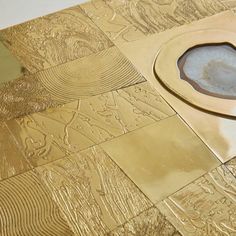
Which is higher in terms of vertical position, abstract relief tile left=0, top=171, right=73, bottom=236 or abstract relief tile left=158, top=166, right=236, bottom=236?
abstract relief tile left=0, top=171, right=73, bottom=236

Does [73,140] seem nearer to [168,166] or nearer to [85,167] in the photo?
[85,167]

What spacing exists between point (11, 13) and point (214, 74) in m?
0.87

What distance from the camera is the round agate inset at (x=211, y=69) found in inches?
62.2

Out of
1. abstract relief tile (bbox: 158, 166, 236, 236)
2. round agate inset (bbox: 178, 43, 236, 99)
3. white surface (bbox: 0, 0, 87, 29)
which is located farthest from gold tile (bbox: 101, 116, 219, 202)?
white surface (bbox: 0, 0, 87, 29)

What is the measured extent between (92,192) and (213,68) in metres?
0.69

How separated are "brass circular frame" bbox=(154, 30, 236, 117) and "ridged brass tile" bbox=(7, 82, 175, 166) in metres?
0.08

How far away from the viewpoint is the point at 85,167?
1319mm

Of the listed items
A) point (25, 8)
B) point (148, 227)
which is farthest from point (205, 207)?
point (25, 8)

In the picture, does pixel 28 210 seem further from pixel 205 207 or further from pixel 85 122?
pixel 205 207

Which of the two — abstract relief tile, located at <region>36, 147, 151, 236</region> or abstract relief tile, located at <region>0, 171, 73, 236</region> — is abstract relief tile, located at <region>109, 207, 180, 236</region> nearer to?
abstract relief tile, located at <region>36, 147, 151, 236</region>

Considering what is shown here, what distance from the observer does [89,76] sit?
1.60 meters

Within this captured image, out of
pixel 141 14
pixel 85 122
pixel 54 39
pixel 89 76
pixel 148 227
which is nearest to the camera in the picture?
pixel 148 227

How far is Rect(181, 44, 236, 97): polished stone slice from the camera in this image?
159 centimetres

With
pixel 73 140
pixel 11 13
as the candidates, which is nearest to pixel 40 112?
pixel 73 140
